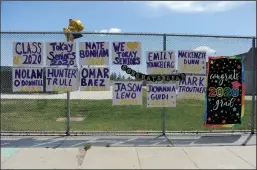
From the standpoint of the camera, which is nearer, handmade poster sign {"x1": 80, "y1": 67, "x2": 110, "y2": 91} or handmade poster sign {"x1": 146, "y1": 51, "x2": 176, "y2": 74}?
handmade poster sign {"x1": 80, "y1": 67, "x2": 110, "y2": 91}

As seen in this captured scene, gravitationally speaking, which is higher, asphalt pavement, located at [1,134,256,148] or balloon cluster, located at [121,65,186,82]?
balloon cluster, located at [121,65,186,82]

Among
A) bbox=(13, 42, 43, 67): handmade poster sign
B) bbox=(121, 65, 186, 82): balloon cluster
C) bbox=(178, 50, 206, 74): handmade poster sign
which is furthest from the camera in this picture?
bbox=(178, 50, 206, 74): handmade poster sign

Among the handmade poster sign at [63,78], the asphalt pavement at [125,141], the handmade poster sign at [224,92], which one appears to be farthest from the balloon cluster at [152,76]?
the asphalt pavement at [125,141]

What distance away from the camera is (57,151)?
691 centimetres

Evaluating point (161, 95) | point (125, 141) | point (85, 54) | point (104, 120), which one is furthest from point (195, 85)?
point (104, 120)

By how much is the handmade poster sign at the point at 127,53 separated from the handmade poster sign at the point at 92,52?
20cm

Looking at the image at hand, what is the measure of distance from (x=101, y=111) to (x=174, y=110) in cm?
259

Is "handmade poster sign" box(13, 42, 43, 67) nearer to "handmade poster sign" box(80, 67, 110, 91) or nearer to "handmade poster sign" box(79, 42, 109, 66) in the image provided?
"handmade poster sign" box(79, 42, 109, 66)

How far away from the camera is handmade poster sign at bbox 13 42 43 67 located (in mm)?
8180

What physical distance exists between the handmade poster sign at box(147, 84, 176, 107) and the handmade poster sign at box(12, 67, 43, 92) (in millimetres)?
2429

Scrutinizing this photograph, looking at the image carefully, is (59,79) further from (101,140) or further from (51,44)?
(101,140)

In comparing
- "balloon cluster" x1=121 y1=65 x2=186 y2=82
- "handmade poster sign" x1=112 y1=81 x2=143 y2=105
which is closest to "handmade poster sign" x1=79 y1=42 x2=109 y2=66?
"balloon cluster" x1=121 y1=65 x2=186 y2=82

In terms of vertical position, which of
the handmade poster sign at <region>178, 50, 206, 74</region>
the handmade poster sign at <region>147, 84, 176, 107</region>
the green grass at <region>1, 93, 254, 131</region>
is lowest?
the green grass at <region>1, 93, 254, 131</region>

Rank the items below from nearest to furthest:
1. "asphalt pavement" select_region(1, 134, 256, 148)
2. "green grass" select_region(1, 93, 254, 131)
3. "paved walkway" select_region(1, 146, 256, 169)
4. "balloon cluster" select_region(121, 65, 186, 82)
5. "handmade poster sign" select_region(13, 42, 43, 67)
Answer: "paved walkway" select_region(1, 146, 256, 169), "asphalt pavement" select_region(1, 134, 256, 148), "handmade poster sign" select_region(13, 42, 43, 67), "balloon cluster" select_region(121, 65, 186, 82), "green grass" select_region(1, 93, 254, 131)
